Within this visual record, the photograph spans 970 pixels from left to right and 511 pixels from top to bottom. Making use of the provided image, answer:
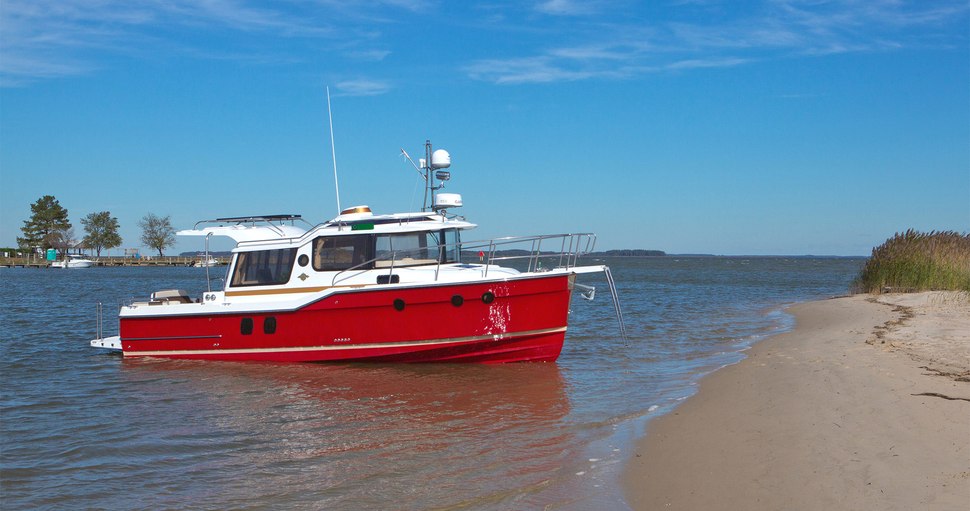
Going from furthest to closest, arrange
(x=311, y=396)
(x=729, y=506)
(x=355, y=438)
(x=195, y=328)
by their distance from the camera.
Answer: (x=195, y=328) < (x=311, y=396) < (x=355, y=438) < (x=729, y=506)

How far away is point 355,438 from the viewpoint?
8773mm

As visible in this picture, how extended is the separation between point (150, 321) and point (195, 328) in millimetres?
1035

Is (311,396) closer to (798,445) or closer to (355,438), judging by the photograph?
(355,438)

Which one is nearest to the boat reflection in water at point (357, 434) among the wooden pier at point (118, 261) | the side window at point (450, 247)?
the side window at point (450, 247)

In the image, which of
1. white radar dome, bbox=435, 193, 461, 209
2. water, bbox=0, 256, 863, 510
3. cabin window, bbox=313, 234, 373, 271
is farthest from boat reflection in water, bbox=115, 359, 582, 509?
white radar dome, bbox=435, 193, 461, 209

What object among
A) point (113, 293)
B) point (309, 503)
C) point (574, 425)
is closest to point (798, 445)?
point (574, 425)

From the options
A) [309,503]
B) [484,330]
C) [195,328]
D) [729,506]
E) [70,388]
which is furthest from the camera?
[195,328]

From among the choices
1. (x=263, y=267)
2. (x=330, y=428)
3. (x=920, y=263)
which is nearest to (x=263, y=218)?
(x=263, y=267)

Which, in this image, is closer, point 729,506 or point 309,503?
point 729,506

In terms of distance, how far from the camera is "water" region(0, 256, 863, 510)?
6.69 m

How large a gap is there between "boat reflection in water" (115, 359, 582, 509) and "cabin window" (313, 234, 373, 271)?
1840 mm

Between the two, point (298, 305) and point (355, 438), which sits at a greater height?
point (298, 305)

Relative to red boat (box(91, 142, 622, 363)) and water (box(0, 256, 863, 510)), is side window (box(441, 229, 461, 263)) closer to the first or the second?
red boat (box(91, 142, 622, 363))

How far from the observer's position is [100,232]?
112 meters
